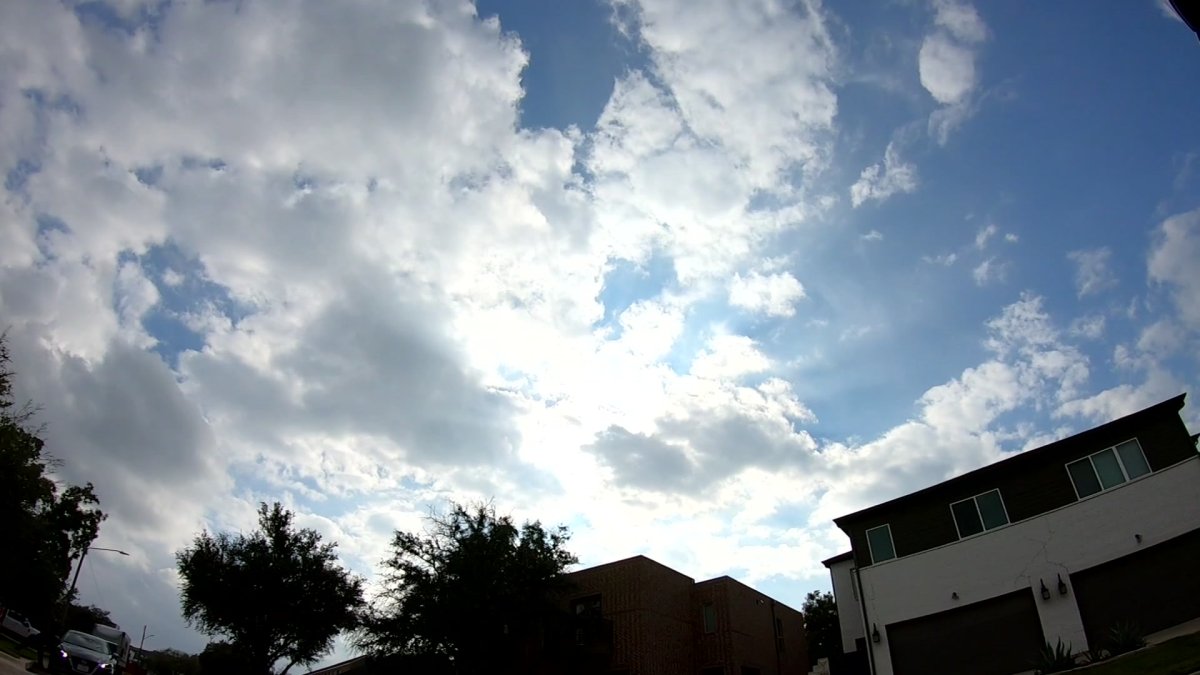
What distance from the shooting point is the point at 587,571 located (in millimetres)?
41406

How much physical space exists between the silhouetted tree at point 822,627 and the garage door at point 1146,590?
35.1 m

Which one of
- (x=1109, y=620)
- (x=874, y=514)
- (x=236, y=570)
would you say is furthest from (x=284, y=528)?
(x=1109, y=620)

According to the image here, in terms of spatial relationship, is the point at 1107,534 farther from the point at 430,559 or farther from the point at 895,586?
the point at 430,559

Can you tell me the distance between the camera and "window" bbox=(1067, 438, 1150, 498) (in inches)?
969

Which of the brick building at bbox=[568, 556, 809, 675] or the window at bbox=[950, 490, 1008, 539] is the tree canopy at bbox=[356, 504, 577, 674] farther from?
the window at bbox=[950, 490, 1008, 539]

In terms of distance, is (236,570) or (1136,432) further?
(236,570)

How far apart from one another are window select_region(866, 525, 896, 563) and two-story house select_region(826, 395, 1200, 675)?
0.05 m

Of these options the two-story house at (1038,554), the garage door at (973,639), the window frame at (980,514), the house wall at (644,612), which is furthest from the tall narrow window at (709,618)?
the window frame at (980,514)

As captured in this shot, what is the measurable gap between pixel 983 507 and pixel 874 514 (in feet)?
14.9

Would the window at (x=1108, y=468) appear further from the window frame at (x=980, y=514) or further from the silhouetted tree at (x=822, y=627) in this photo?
the silhouetted tree at (x=822, y=627)

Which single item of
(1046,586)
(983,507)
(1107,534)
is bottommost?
(1046,586)

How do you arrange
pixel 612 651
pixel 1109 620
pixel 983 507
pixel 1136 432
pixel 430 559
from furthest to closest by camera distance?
1. pixel 430 559
2. pixel 612 651
3. pixel 983 507
4. pixel 1136 432
5. pixel 1109 620

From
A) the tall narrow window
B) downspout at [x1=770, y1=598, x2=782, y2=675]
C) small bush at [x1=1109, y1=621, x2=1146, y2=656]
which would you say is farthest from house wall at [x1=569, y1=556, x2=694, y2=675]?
small bush at [x1=1109, y1=621, x2=1146, y2=656]

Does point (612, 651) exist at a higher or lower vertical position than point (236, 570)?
lower
